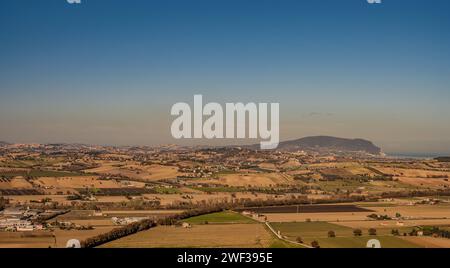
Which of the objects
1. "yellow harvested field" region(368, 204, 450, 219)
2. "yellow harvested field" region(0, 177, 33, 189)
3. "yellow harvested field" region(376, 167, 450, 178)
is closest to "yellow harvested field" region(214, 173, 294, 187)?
"yellow harvested field" region(376, 167, 450, 178)

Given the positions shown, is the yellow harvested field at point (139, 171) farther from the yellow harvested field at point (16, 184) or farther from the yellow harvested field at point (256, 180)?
the yellow harvested field at point (16, 184)

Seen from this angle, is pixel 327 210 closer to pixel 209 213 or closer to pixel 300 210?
pixel 300 210

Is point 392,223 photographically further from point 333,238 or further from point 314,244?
point 314,244

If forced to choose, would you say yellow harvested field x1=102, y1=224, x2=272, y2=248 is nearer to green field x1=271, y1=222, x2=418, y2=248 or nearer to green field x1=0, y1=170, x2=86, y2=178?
green field x1=271, y1=222, x2=418, y2=248

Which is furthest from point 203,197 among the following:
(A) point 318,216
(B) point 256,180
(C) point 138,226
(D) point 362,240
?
(D) point 362,240
